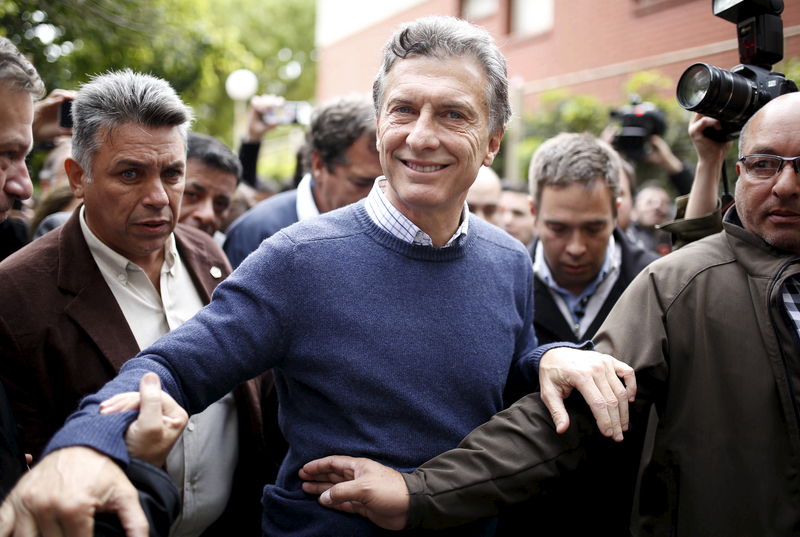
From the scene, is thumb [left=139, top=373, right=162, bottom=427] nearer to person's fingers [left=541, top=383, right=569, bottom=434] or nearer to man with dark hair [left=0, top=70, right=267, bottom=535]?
man with dark hair [left=0, top=70, right=267, bottom=535]

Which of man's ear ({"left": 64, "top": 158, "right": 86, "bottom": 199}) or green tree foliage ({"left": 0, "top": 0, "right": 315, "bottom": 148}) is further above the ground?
green tree foliage ({"left": 0, "top": 0, "right": 315, "bottom": 148})

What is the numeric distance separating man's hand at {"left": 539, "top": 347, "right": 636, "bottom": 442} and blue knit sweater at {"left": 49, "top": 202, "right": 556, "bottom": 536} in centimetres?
17

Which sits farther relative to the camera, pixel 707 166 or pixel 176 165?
pixel 707 166

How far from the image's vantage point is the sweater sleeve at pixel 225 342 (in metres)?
1.66

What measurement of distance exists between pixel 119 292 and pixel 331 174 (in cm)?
155

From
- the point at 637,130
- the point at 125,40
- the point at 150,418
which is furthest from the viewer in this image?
the point at 125,40

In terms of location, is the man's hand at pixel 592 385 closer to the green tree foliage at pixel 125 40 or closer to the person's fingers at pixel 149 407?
the person's fingers at pixel 149 407

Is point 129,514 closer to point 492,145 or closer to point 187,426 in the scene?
point 187,426

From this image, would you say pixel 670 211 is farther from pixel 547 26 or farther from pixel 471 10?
pixel 471 10

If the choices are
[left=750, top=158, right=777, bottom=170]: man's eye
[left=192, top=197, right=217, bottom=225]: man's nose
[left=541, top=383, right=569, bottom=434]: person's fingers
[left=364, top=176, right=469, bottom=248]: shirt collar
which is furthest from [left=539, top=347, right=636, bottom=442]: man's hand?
[left=192, top=197, right=217, bottom=225]: man's nose

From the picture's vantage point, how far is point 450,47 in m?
1.95

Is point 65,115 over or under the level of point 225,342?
over

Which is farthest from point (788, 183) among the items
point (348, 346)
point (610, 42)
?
point (610, 42)

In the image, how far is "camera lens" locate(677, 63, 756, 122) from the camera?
229cm
